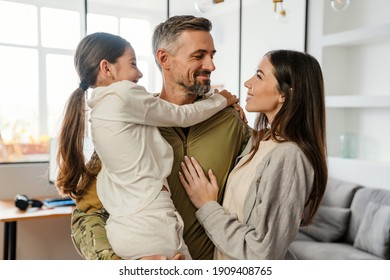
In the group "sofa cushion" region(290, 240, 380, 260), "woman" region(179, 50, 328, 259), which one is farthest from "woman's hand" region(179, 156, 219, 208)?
"sofa cushion" region(290, 240, 380, 260)

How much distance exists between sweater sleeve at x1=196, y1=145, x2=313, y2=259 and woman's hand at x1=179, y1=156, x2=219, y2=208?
0.07m

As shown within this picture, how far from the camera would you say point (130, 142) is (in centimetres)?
86

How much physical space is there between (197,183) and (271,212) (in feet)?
0.58

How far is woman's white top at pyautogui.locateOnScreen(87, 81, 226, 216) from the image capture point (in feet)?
2.81

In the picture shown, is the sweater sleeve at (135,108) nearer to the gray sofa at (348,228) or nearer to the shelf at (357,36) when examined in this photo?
the gray sofa at (348,228)

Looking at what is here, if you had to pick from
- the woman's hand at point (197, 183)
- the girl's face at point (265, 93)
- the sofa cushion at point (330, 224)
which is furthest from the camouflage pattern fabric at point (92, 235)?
the sofa cushion at point (330, 224)

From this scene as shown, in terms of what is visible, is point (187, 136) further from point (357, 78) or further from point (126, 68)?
point (357, 78)

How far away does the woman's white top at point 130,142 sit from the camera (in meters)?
0.86

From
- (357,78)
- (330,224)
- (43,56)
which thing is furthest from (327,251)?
(43,56)

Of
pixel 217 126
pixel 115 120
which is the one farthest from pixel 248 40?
pixel 115 120

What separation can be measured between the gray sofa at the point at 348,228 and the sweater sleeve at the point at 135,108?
4.84 feet

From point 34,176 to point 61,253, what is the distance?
1.67 feet

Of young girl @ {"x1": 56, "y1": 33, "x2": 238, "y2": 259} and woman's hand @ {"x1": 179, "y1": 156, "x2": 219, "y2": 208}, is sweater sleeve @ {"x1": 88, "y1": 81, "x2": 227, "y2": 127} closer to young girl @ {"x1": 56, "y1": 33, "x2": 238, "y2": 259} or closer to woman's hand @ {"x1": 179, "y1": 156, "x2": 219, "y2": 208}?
young girl @ {"x1": 56, "y1": 33, "x2": 238, "y2": 259}
